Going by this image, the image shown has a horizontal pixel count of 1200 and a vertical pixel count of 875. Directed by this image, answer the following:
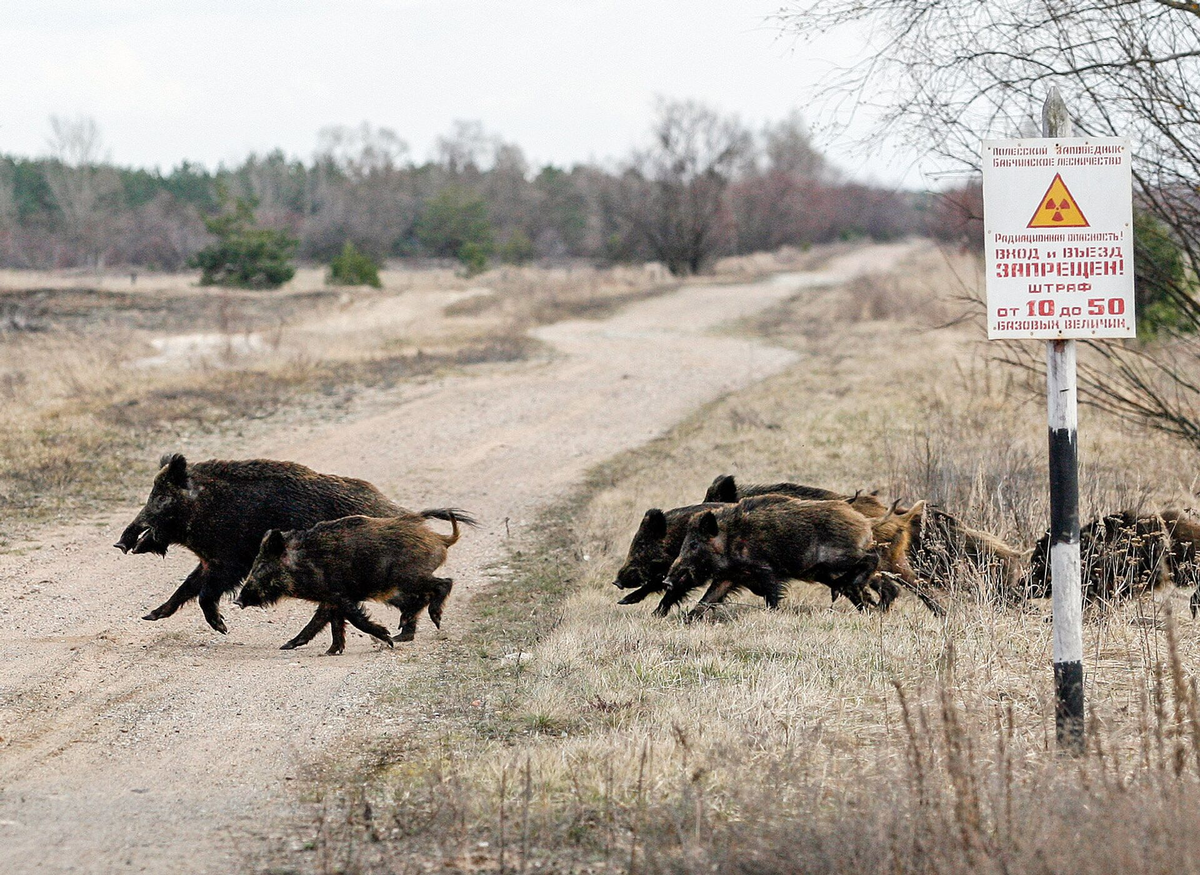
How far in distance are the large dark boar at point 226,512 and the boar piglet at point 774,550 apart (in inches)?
65.8

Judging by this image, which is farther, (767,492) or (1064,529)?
(767,492)

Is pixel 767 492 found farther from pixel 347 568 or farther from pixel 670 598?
pixel 347 568

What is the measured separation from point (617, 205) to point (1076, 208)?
5233 centimetres

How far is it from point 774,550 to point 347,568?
2585mm

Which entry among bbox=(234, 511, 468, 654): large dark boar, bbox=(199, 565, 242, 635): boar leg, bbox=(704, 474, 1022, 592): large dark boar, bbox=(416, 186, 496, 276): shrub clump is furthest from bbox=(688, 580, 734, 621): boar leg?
bbox=(416, 186, 496, 276): shrub clump

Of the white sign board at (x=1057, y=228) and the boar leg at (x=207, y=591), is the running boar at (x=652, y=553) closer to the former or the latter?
the boar leg at (x=207, y=591)

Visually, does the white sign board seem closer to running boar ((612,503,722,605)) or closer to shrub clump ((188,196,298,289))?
running boar ((612,503,722,605))

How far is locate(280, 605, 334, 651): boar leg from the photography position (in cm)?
755

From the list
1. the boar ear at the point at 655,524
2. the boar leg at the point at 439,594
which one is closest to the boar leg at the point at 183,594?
the boar leg at the point at 439,594

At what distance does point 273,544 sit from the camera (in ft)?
24.3

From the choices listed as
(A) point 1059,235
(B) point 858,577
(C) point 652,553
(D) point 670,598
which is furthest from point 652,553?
(A) point 1059,235

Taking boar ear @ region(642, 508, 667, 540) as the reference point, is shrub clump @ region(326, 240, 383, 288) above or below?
above

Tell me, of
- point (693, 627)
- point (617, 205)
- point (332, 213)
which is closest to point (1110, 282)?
point (693, 627)

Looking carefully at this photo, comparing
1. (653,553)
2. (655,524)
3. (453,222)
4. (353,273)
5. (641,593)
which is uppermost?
(453,222)
